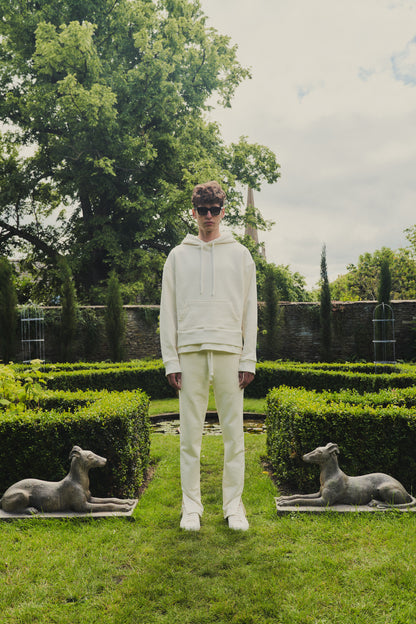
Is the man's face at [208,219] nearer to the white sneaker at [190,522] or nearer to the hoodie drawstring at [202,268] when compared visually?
the hoodie drawstring at [202,268]

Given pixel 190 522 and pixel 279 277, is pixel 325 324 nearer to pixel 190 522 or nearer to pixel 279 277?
pixel 279 277

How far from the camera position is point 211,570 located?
2.48 meters

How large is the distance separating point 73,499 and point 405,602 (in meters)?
2.20

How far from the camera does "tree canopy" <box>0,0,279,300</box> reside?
596 inches

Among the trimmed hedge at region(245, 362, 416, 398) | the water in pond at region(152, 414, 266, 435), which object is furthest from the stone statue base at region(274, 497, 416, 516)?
the trimmed hedge at region(245, 362, 416, 398)

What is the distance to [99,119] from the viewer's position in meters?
14.9

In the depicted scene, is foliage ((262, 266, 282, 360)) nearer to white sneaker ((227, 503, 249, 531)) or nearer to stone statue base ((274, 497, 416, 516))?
stone statue base ((274, 497, 416, 516))

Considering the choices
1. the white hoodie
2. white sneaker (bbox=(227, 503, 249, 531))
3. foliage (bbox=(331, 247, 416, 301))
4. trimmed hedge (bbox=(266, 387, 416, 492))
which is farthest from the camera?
foliage (bbox=(331, 247, 416, 301))

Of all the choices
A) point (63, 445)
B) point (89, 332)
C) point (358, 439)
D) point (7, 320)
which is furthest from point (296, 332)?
point (63, 445)

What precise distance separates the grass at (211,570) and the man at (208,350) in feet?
1.01

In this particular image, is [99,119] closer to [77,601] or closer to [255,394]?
[255,394]

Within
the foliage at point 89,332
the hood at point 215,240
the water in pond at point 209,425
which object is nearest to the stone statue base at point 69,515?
the hood at point 215,240

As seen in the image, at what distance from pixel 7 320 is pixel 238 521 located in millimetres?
11676

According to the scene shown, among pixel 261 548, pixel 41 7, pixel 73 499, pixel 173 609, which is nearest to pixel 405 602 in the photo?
pixel 261 548
